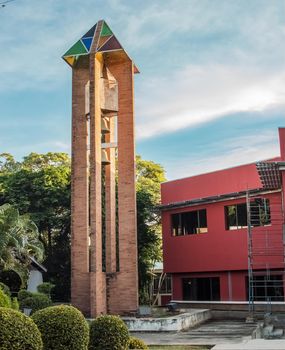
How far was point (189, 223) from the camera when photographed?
28234 millimetres

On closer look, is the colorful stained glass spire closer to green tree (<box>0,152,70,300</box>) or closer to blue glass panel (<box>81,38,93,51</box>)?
blue glass panel (<box>81,38,93,51</box>)

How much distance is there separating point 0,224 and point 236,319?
10598 millimetres

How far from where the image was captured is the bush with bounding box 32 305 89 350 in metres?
10.1

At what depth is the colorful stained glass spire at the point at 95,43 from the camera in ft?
72.4

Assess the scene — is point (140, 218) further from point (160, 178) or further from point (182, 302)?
point (160, 178)

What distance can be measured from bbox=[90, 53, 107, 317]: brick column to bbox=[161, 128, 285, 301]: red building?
621cm

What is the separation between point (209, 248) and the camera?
26891 mm

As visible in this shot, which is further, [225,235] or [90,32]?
[225,235]

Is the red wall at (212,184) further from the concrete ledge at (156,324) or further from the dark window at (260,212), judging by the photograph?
the concrete ledge at (156,324)

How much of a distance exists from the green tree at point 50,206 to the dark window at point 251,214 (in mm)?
9382

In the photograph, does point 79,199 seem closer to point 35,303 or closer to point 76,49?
point 35,303

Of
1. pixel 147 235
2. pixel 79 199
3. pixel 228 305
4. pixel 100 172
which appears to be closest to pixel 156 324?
pixel 79 199

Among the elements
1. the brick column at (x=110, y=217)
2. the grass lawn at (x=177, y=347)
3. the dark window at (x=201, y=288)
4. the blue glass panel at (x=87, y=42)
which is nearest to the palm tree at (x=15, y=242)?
the brick column at (x=110, y=217)

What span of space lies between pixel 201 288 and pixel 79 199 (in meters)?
8.80
